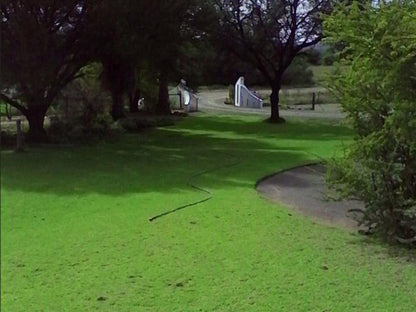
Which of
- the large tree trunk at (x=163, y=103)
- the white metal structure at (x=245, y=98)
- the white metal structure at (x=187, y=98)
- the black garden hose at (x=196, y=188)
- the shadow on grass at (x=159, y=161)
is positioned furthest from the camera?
the white metal structure at (x=245, y=98)

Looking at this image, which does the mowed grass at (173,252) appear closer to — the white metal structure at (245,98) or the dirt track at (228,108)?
the dirt track at (228,108)

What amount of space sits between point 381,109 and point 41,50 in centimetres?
1022

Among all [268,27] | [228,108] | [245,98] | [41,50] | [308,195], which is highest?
[268,27]

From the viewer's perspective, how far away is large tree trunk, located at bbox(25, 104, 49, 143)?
17.2 meters

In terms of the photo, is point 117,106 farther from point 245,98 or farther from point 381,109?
point 245,98

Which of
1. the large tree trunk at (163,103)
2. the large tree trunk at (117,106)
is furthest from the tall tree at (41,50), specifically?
the large tree trunk at (163,103)

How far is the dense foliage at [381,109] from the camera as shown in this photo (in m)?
6.36

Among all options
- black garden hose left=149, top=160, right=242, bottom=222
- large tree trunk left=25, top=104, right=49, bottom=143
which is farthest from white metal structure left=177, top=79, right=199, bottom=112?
black garden hose left=149, top=160, right=242, bottom=222

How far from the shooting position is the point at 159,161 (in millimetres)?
14109

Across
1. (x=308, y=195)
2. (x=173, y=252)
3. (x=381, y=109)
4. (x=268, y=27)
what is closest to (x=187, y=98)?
(x=268, y=27)

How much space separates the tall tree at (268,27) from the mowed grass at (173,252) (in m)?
17.0

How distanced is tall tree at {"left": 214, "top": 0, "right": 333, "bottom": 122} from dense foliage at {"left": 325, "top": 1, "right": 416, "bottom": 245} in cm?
2048

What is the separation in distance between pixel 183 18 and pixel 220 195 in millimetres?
12157

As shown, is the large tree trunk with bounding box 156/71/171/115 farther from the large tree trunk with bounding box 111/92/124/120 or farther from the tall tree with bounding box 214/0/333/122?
the large tree trunk with bounding box 111/92/124/120
